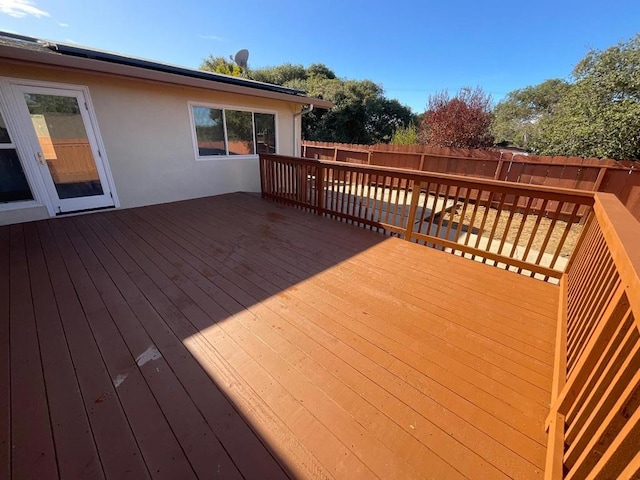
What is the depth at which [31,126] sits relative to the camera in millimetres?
3621

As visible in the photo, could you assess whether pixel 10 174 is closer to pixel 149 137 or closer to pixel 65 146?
pixel 65 146

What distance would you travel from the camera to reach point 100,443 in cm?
120

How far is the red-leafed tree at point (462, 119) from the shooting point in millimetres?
10352

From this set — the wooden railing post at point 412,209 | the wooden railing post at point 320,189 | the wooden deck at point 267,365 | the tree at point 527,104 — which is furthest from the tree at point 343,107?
the tree at point 527,104

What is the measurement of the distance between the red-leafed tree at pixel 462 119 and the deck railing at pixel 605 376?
410 inches

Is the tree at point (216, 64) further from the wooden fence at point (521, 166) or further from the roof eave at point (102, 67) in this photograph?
the roof eave at point (102, 67)

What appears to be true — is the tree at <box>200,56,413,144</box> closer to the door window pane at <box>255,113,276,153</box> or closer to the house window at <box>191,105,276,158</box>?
the door window pane at <box>255,113,276,153</box>

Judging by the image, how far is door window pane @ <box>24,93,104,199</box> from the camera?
3.71m

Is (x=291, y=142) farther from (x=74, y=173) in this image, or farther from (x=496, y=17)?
(x=496, y=17)

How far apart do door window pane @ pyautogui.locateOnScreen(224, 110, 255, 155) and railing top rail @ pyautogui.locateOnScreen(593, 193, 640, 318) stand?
5.97 m

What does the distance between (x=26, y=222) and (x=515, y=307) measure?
6284mm

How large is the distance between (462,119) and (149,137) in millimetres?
10917

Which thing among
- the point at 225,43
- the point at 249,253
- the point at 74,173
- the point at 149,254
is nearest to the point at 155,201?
the point at 74,173

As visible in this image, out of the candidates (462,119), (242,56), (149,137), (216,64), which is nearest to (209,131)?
(149,137)
